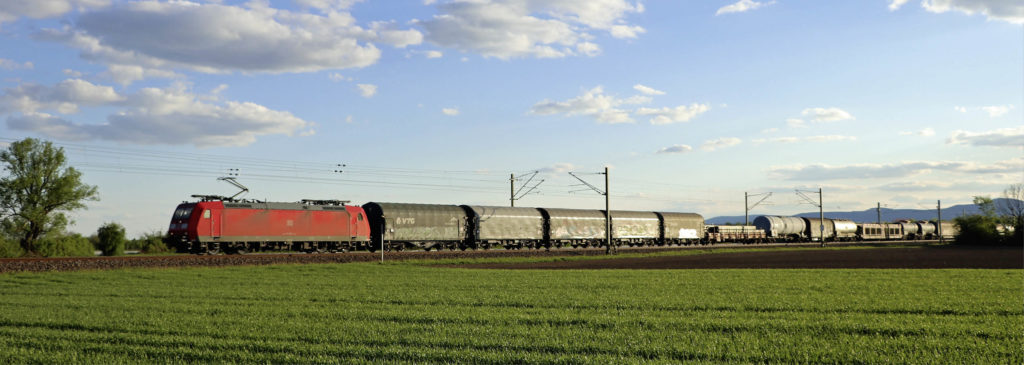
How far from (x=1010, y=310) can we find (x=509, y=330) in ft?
32.2

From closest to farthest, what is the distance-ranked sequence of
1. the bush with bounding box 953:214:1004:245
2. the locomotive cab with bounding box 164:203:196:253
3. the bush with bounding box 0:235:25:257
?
1. the locomotive cab with bounding box 164:203:196:253
2. the bush with bounding box 0:235:25:257
3. the bush with bounding box 953:214:1004:245

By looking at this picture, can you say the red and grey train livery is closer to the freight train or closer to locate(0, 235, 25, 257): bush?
the freight train

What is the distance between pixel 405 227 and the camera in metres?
55.2

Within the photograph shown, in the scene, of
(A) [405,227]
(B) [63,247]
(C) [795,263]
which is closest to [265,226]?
(A) [405,227]

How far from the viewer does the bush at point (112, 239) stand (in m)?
60.8

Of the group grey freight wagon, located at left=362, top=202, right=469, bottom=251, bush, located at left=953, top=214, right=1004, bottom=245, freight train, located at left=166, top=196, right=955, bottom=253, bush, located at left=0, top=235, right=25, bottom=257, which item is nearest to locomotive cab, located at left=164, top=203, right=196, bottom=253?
freight train, located at left=166, top=196, right=955, bottom=253

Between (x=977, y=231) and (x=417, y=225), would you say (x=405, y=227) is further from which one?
(x=977, y=231)

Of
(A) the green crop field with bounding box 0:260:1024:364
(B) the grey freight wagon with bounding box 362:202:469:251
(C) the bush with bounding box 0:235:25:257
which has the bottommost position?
(A) the green crop field with bounding box 0:260:1024:364

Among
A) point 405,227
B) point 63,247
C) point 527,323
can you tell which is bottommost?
point 527,323

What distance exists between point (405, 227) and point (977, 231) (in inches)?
3161

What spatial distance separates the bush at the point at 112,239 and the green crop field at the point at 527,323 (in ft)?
135

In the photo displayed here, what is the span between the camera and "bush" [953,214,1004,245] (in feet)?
313

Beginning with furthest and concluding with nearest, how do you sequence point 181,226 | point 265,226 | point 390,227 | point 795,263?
1. point 390,227
2. point 265,226
3. point 181,226
4. point 795,263

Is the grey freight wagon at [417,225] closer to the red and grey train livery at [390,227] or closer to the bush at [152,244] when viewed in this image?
the red and grey train livery at [390,227]
